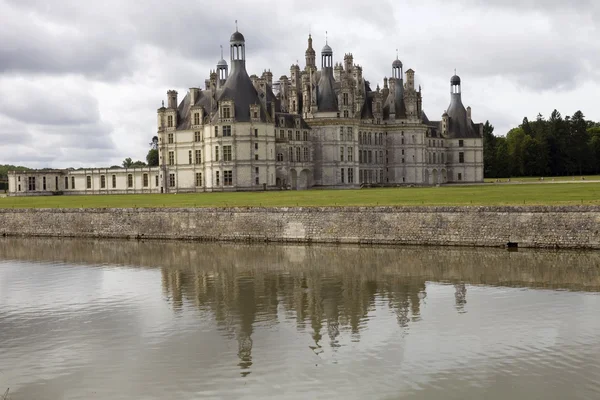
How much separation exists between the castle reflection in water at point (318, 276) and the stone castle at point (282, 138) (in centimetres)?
3454

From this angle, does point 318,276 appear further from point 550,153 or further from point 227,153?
point 550,153

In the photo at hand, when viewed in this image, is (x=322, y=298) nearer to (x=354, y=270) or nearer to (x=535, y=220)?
(x=354, y=270)

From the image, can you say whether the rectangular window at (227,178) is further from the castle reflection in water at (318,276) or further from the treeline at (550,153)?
the treeline at (550,153)

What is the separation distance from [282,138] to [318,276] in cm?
5162

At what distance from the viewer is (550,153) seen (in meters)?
113

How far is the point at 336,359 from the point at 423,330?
10.5 ft

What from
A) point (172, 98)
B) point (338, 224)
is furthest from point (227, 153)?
point (338, 224)

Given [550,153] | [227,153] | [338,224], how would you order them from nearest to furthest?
[338,224] < [227,153] < [550,153]

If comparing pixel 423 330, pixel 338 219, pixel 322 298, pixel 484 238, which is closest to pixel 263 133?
pixel 338 219

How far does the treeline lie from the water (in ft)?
275

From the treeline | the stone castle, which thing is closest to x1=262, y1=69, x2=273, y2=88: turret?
the stone castle

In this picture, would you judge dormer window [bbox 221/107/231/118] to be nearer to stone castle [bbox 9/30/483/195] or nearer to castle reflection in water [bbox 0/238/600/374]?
stone castle [bbox 9/30/483/195]

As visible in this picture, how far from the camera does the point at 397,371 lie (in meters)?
15.0

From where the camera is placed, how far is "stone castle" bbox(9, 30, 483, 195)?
7356 cm
